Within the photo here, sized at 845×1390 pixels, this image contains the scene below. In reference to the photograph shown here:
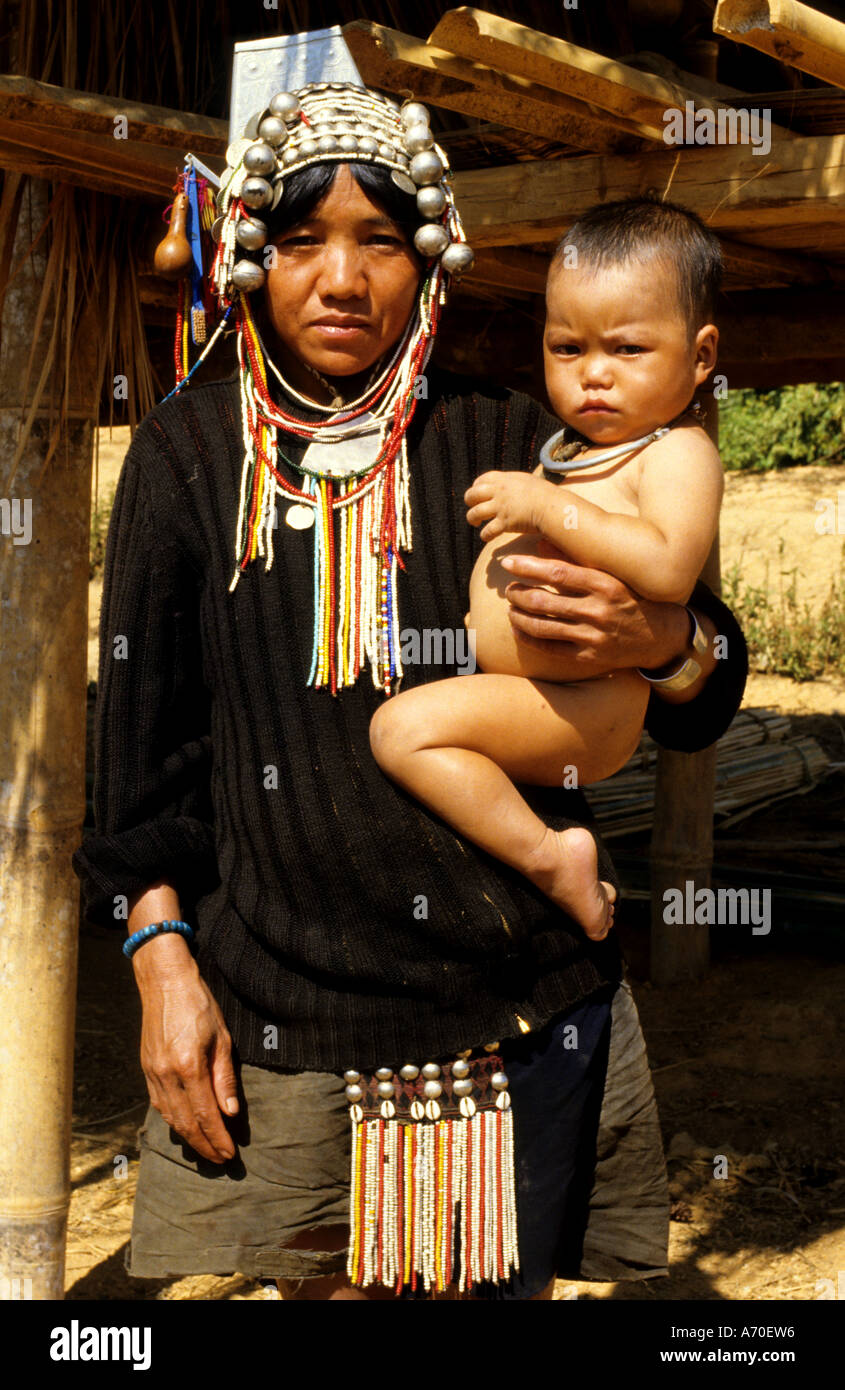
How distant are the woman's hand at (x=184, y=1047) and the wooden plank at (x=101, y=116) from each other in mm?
1379

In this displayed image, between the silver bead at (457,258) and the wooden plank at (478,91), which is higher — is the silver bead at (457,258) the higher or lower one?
the lower one

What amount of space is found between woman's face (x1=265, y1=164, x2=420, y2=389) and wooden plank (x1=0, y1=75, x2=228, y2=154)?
708 millimetres

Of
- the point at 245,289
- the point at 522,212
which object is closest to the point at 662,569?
the point at 245,289

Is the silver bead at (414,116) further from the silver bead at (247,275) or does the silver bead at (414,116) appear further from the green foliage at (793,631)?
the green foliage at (793,631)

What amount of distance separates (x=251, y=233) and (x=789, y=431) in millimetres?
13044

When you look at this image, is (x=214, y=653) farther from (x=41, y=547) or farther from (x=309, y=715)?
(x=41, y=547)

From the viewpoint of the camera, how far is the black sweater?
1.91 metres

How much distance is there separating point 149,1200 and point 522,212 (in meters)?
1.89

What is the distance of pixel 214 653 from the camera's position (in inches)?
77.7

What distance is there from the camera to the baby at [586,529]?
1.84 m

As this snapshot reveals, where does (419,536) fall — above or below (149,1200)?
above

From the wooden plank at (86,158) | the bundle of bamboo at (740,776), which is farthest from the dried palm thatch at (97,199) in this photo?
the bundle of bamboo at (740,776)

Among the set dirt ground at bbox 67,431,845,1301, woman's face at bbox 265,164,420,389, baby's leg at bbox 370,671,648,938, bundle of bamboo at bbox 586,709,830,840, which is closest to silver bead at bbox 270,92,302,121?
woman's face at bbox 265,164,420,389

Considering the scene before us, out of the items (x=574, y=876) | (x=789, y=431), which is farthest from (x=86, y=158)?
(x=789, y=431)
